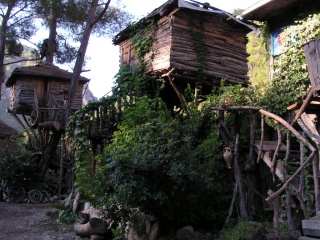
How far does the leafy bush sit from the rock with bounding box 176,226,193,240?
0.24 m

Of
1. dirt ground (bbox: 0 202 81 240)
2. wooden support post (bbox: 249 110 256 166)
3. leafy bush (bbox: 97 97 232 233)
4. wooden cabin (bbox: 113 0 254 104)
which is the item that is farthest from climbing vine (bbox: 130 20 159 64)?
dirt ground (bbox: 0 202 81 240)

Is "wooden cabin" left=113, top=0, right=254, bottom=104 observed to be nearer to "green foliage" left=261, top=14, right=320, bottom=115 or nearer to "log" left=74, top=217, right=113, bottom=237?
"green foliage" left=261, top=14, right=320, bottom=115

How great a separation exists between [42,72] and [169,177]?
1502cm

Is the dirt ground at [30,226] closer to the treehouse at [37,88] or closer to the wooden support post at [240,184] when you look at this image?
Answer: the wooden support post at [240,184]

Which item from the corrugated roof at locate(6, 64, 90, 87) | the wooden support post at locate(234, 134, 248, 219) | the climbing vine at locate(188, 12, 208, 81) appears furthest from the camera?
the corrugated roof at locate(6, 64, 90, 87)

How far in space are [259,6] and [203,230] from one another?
233 inches

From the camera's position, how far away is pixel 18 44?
21.7 m

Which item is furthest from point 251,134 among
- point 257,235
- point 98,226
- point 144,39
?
point 144,39

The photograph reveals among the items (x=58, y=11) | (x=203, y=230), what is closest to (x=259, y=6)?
(x=203, y=230)

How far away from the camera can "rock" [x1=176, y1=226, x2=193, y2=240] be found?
7.56 meters

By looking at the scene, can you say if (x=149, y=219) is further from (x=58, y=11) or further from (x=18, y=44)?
(x=18, y=44)

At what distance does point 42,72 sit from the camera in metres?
20.5

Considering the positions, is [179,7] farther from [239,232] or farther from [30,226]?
[30,226]

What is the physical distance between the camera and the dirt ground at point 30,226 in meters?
9.70
